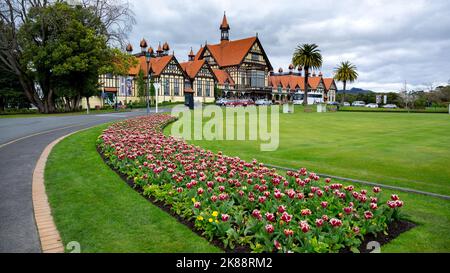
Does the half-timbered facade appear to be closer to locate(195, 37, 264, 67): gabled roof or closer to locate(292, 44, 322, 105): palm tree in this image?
locate(195, 37, 264, 67): gabled roof

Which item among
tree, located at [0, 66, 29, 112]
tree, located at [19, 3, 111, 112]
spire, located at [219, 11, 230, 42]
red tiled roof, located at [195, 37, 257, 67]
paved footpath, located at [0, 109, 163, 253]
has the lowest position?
paved footpath, located at [0, 109, 163, 253]

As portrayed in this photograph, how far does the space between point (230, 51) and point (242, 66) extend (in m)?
5.44

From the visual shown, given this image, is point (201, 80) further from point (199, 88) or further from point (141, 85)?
point (141, 85)

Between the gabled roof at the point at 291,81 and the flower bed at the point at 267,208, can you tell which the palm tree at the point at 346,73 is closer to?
the gabled roof at the point at 291,81

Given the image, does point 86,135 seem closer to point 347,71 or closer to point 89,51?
point 89,51

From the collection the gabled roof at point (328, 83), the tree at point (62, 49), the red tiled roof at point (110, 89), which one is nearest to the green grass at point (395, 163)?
the tree at point (62, 49)

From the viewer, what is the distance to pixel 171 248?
14.9 feet

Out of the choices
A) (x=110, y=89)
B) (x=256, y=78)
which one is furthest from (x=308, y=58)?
(x=110, y=89)

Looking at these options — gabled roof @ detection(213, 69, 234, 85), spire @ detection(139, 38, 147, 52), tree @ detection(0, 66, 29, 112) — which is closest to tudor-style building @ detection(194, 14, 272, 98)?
gabled roof @ detection(213, 69, 234, 85)

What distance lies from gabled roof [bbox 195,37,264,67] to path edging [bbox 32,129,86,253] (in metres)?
66.5

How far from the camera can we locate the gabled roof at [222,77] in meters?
71.9

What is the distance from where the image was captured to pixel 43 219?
557cm

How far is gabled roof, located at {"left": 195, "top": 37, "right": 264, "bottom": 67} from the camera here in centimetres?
7262

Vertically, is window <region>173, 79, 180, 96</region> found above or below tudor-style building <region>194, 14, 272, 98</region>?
below
